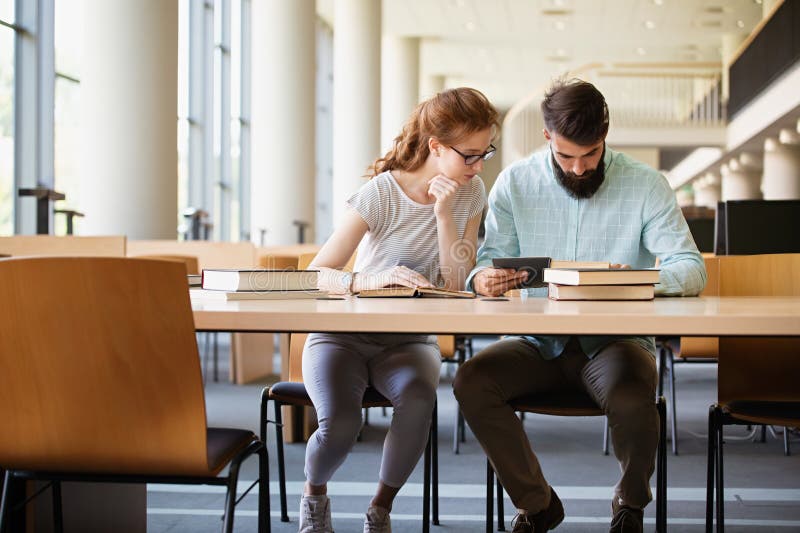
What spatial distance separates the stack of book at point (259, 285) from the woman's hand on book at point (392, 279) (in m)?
0.08

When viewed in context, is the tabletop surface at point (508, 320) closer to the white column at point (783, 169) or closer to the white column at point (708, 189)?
the white column at point (783, 169)

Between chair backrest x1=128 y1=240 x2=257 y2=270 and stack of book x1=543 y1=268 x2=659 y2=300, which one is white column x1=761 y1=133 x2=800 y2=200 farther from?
stack of book x1=543 y1=268 x2=659 y2=300

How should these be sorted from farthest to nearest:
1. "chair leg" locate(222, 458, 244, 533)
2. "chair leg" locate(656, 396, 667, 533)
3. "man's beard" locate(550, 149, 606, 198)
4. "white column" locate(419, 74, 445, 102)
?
"white column" locate(419, 74, 445, 102)
"man's beard" locate(550, 149, 606, 198)
"chair leg" locate(656, 396, 667, 533)
"chair leg" locate(222, 458, 244, 533)

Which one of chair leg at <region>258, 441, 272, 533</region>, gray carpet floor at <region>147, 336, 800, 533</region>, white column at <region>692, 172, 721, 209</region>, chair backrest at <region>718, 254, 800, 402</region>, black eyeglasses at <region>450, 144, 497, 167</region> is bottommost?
gray carpet floor at <region>147, 336, 800, 533</region>

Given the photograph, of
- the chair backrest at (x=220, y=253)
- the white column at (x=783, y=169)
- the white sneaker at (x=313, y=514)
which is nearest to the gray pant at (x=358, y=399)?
the white sneaker at (x=313, y=514)

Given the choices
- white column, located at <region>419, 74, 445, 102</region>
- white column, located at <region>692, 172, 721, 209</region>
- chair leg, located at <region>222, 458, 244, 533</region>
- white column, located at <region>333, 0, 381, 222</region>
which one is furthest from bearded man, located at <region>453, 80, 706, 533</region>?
white column, located at <region>419, 74, 445, 102</region>

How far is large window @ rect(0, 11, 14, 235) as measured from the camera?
550 centimetres

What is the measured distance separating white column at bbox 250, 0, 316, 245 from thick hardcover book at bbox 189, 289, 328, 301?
7.58m

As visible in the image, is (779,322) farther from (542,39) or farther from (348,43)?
(542,39)

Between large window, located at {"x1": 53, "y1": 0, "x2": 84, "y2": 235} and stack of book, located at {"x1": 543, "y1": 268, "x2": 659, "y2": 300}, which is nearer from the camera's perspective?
stack of book, located at {"x1": 543, "y1": 268, "x2": 659, "y2": 300}

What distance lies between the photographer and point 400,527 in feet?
7.35

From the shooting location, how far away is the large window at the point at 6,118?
5.50m

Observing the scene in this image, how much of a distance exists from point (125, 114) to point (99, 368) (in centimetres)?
453

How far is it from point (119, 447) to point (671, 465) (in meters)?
2.18
